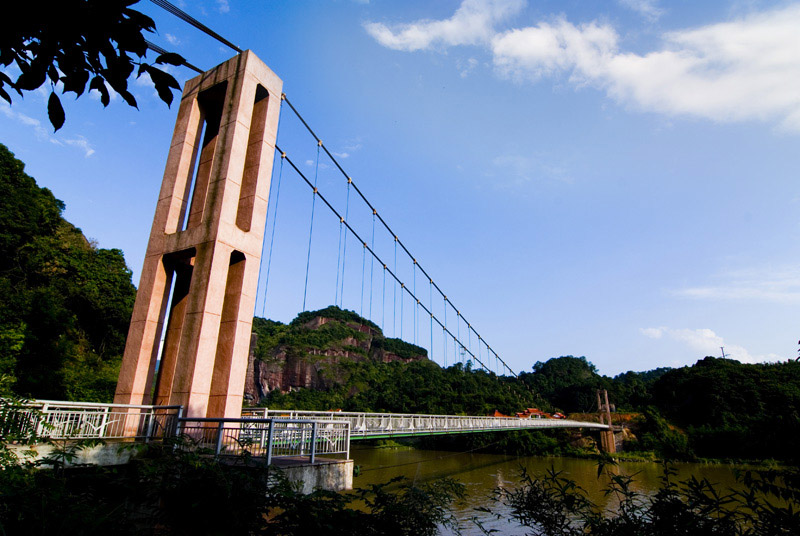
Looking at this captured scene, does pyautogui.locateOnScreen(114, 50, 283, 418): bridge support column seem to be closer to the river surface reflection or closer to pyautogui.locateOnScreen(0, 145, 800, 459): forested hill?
pyautogui.locateOnScreen(0, 145, 800, 459): forested hill

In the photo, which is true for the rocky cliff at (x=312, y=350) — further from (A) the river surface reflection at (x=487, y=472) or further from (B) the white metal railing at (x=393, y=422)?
(B) the white metal railing at (x=393, y=422)

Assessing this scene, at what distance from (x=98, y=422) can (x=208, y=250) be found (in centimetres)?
315

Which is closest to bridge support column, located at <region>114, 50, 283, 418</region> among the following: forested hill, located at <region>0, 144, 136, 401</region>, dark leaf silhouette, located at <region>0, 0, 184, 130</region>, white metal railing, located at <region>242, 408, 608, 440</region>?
white metal railing, located at <region>242, 408, 608, 440</region>

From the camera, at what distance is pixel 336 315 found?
315ft

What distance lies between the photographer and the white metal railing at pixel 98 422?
18.1 ft

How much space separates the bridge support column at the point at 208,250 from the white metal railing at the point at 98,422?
0.40m

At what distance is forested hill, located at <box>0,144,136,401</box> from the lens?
15.6 m

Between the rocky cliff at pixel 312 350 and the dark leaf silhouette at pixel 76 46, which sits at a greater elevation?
the rocky cliff at pixel 312 350

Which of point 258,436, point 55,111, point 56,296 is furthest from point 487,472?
point 55,111

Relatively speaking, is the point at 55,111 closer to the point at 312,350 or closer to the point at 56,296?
the point at 56,296

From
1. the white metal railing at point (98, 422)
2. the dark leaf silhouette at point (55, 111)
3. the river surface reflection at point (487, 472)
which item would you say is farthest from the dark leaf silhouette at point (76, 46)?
the river surface reflection at point (487, 472)

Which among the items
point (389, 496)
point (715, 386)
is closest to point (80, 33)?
point (389, 496)

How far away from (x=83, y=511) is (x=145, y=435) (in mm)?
5726

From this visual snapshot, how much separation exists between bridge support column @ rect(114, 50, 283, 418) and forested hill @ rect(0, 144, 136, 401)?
8125 millimetres
